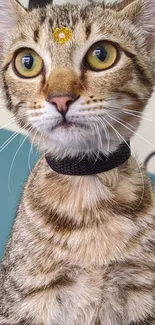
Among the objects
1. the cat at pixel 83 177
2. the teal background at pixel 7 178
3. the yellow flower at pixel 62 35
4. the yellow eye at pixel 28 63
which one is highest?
the yellow flower at pixel 62 35

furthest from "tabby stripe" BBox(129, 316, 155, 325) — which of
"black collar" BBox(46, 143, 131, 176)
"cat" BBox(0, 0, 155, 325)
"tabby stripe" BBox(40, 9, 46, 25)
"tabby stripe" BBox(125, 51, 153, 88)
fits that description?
"tabby stripe" BBox(40, 9, 46, 25)

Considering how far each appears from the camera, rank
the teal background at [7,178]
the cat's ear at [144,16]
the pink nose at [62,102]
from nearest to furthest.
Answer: the pink nose at [62,102] < the cat's ear at [144,16] < the teal background at [7,178]

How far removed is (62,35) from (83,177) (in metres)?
0.20

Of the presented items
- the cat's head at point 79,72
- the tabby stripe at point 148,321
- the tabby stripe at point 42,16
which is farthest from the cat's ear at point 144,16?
the tabby stripe at point 148,321

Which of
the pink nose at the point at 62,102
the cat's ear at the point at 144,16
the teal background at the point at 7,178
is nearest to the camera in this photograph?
the pink nose at the point at 62,102

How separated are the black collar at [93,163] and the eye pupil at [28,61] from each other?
139 millimetres

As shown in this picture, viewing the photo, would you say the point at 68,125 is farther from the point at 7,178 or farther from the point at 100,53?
the point at 7,178

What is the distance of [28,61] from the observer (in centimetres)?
73

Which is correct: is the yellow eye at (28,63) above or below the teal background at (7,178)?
above

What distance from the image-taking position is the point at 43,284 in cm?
72

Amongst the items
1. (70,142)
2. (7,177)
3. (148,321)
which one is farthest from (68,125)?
(7,177)

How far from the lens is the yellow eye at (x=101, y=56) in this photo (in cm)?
70

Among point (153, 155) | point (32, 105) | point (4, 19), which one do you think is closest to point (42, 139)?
point (32, 105)

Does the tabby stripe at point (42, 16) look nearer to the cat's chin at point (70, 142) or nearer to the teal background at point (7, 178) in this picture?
the cat's chin at point (70, 142)
